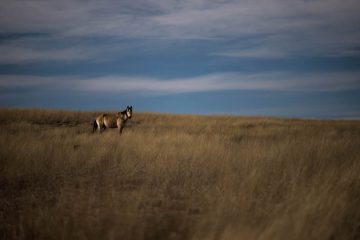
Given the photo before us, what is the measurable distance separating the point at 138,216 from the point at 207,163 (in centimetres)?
486

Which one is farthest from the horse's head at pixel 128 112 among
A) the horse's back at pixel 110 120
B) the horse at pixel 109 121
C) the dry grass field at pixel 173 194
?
the dry grass field at pixel 173 194

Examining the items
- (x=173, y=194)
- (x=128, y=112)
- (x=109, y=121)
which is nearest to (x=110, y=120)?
(x=109, y=121)

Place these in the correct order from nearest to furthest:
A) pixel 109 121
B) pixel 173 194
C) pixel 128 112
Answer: pixel 173 194 → pixel 109 121 → pixel 128 112

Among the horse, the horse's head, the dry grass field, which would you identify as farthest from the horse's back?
the dry grass field

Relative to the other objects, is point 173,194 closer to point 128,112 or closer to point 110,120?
point 110,120

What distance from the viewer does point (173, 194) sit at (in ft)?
24.0

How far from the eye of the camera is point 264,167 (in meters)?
9.29

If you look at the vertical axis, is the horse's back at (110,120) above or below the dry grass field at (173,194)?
above

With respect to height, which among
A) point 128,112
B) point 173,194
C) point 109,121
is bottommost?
point 173,194

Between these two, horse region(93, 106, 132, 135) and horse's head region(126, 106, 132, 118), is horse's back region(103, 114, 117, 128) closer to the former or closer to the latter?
horse region(93, 106, 132, 135)

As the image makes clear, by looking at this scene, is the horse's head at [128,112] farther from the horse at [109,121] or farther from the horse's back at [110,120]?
the horse's back at [110,120]

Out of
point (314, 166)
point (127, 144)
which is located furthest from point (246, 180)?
point (127, 144)

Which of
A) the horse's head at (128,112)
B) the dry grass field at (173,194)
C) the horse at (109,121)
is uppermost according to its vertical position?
the horse's head at (128,112)

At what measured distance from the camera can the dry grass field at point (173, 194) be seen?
16.3 ft
